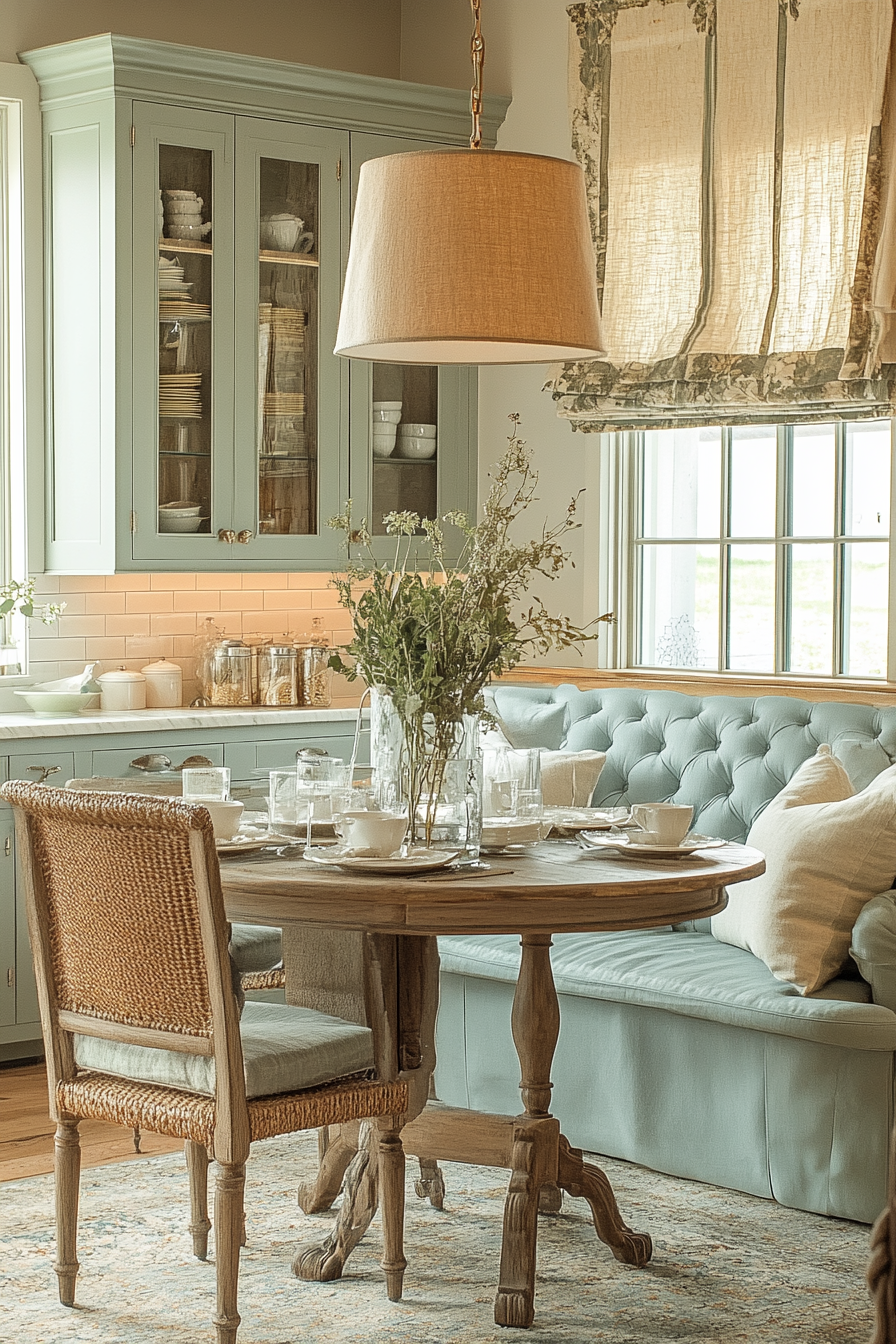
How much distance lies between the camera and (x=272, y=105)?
5234mm

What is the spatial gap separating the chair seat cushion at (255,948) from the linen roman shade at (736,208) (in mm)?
2029

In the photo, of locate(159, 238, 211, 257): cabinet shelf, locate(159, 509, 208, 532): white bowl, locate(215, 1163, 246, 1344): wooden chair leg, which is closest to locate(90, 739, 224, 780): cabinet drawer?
locate(159, 509, 208, 532): white bowl

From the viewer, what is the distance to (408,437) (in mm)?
5656

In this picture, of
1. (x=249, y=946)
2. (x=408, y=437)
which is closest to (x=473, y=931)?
(x=249, y=946)

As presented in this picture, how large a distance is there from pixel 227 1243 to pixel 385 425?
11.0ft

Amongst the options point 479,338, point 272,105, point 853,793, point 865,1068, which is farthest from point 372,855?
point 272,105

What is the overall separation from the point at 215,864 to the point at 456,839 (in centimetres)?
50

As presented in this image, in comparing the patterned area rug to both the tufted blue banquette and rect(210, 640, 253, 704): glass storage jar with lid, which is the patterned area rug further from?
rect(210, 640, 253, 704): glass storage jar with lid

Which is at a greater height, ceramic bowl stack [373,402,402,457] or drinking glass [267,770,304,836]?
ceramic bowl stack [373,402,402,457]

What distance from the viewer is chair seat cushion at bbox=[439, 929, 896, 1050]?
3.38 metres

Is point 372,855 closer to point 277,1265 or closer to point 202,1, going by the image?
point 277,1265

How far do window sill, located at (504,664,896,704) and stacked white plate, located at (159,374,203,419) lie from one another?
1258 mm

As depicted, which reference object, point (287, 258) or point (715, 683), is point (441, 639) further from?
point (287, 258)

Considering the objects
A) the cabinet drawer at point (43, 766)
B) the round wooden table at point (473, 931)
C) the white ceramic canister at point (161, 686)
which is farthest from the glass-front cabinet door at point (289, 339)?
the round wooden table at point (473, 931)
